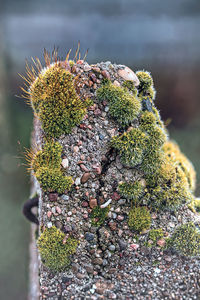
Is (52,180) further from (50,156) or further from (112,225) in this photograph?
(112,225)

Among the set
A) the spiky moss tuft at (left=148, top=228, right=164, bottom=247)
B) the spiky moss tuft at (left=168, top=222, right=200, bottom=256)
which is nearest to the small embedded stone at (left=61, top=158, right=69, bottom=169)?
the spiky moss tuft at (left=148, top=228, right=164, bottom=247)

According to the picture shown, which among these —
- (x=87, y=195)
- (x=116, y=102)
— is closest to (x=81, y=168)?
(x=87, y=195)

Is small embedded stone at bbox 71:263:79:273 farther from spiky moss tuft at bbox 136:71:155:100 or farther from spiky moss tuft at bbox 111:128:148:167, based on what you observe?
spiky moss tuft at bbox 136:71:155:100

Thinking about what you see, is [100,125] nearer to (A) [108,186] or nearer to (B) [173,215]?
(A) [108,186]

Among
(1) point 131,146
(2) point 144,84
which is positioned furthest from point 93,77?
(1) point 131,146

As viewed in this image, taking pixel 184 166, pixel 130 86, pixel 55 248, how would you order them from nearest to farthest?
pixel 55 248, pixel 130 86, pixel 184 166

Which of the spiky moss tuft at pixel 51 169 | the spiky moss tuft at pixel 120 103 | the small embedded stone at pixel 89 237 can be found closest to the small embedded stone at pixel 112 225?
the small embedded stone at pixel 89 237
